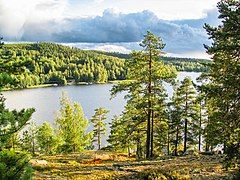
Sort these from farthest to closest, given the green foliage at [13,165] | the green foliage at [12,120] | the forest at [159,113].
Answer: the forest at [159,113] < the green foliage at [12,120] < the green foliage at [13,165]

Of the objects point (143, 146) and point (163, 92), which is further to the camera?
point (143, 146)

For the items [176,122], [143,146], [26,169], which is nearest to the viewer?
[26,169]

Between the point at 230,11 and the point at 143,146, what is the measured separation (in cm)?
3668

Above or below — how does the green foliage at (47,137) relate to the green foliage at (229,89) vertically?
below

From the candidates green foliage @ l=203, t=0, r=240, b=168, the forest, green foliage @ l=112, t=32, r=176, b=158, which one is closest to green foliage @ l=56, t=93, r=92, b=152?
the forest

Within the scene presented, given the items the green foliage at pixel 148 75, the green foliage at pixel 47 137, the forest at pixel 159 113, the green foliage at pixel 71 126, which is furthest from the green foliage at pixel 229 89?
the green foliage at pixel 47 137

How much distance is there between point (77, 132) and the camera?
59.2 m

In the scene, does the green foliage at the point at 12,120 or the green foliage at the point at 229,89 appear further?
the green foliage at the point at 229,89

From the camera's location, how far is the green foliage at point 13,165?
741 centimetres

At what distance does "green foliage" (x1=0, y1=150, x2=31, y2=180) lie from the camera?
741cm

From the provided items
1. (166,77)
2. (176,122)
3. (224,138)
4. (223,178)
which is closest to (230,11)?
→ (224,138)

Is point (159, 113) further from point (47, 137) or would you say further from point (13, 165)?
point (47, 137)

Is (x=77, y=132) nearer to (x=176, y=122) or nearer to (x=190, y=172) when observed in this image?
(x=176, y=122)

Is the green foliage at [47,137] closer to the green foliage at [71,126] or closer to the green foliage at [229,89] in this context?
the green foliage at [71,126]
